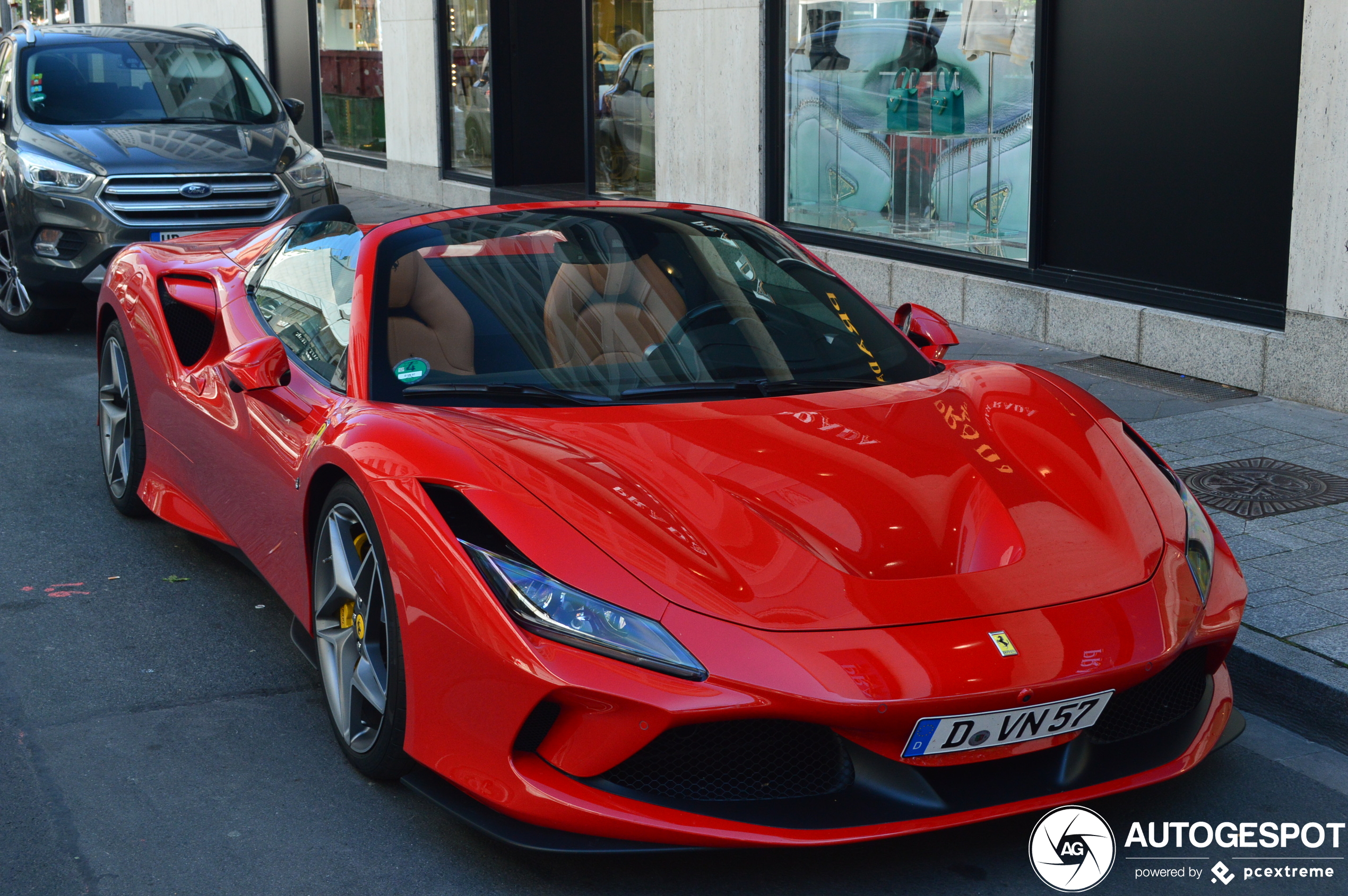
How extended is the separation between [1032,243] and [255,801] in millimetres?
6494

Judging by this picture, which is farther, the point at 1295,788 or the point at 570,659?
the point at 1295,788

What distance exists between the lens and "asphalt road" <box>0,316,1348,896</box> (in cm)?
297

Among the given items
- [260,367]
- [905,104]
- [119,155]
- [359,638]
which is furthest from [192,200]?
[359,638]

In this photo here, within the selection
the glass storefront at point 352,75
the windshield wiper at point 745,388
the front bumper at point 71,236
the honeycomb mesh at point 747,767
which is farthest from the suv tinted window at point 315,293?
the glass storefront at point 352,75

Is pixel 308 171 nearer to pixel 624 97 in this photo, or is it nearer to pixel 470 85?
pixel 624 97

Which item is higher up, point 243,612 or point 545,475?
point 545,475

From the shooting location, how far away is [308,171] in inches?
393

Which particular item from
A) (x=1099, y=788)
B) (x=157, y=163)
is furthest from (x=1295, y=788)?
(x=157, y=163)

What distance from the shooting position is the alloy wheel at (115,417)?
5.43 meters

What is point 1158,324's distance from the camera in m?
7.73

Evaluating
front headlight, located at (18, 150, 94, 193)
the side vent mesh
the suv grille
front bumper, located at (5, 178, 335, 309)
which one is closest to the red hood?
the side vent mesh

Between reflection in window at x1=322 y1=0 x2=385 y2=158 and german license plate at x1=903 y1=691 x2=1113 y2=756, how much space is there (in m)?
15.5

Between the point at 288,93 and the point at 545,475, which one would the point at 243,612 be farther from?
the point at 288,93

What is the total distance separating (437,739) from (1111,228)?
6.20 m
